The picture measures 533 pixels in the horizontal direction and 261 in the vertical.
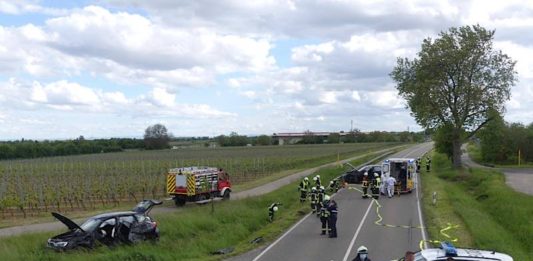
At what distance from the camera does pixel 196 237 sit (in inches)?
822

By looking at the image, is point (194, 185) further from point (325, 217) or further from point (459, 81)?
point (459, 81)

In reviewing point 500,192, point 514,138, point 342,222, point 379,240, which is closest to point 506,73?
point 500,192

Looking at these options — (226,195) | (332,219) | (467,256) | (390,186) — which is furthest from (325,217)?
(226,195)

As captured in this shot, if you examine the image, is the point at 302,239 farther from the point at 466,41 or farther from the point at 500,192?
the point at 466,41

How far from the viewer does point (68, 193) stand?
40.1 meters

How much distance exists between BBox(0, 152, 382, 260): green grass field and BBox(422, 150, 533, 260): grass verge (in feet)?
21.6

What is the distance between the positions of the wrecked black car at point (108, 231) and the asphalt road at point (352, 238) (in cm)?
349

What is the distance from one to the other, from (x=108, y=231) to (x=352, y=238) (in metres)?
8.55

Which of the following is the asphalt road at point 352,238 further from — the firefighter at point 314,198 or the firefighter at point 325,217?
the firefighter at point 314,198

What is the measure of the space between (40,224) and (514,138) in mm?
63397

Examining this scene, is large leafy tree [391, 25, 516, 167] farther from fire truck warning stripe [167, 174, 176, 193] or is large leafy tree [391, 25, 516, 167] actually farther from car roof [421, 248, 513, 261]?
car roof [421, 248, 513, 261]

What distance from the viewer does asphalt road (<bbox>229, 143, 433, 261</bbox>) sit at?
18000 millimetres

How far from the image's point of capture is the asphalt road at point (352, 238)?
709 inches

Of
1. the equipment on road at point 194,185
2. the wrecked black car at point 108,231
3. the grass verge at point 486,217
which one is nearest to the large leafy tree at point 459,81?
the grass verge at point 486,217
